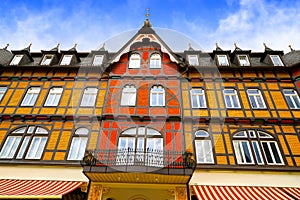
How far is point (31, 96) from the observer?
14.1m

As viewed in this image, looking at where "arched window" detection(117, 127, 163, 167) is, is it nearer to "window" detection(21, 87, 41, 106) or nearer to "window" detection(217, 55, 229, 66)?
"window" detection(21, 87, 41, 106)

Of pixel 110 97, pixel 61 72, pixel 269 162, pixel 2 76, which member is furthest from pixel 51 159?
pixel 269 162

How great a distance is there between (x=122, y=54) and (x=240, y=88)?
28.1ft

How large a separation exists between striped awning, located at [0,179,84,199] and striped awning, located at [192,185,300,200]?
5.91 metres

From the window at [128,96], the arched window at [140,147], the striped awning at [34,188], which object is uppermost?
the window at [128,96]

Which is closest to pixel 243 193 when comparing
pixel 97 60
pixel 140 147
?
pixel 140 147

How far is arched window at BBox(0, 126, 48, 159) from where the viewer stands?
11758 mm

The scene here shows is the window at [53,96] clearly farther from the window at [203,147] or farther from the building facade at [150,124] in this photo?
the window at [203,147]

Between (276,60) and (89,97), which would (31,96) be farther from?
(276,60)

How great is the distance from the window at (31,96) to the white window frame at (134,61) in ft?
21.5

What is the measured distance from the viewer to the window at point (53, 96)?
1373 centimetres

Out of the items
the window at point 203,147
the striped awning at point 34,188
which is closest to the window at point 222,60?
the window at point 203,147

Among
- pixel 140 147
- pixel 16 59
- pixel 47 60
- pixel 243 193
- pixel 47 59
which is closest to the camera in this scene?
pixel 243 193

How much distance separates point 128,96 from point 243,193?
8.23 m
